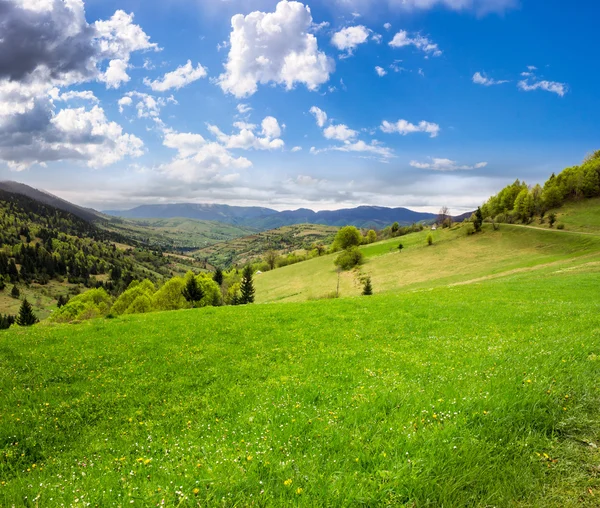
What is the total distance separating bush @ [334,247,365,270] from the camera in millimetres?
112875

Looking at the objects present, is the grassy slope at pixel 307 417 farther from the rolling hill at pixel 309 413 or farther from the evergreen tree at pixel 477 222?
the evergreen tree at pixel 477 222

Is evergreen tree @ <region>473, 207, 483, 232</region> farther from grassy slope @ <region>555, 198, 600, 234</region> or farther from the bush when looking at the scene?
the bush

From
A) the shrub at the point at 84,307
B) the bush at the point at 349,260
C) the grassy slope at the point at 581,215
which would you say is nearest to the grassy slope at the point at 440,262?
the bush at the point at 349,260

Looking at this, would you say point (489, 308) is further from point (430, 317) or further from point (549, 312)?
point (430, 317)

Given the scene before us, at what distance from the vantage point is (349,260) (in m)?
114

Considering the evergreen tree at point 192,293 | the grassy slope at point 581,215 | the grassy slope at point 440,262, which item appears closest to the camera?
the grassy slope at point 440,262

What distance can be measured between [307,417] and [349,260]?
107333 mm

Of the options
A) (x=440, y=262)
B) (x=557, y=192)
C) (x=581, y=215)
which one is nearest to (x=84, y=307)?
(x=440, y=262)

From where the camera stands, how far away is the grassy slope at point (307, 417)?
17.1ft

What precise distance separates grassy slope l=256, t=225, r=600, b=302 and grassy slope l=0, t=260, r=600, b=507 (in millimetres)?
60636

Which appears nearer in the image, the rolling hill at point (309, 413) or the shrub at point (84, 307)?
the rolling hill at point (309, 413)

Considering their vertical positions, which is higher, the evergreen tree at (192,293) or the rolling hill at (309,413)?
the rolling hill at (309,413)

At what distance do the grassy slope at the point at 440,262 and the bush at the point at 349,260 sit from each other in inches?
134

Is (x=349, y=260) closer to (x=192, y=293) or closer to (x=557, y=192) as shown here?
(x=192, y=293)
